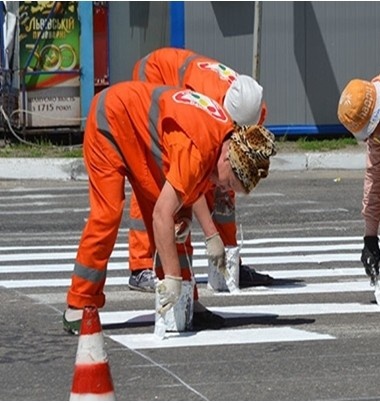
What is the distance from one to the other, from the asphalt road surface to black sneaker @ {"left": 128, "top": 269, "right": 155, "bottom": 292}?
0.10 metres

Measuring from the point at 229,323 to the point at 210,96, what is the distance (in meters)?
1.39

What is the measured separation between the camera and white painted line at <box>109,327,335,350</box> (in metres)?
7.71

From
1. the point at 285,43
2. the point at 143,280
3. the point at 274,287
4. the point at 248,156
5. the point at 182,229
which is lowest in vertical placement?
the point at 274,287

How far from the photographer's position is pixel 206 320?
8227 mm

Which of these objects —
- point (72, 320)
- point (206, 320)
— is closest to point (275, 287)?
point (206, 320)

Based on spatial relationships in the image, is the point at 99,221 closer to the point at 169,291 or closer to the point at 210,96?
the point at 169,291

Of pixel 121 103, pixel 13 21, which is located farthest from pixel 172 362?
pixel 13 21

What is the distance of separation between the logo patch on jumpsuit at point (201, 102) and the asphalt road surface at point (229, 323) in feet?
3.93

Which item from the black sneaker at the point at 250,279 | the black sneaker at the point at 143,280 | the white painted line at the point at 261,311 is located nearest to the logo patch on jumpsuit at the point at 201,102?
the white painted line at the point at 261,311

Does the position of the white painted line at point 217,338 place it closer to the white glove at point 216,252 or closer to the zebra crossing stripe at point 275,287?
the white glove at point 216,252

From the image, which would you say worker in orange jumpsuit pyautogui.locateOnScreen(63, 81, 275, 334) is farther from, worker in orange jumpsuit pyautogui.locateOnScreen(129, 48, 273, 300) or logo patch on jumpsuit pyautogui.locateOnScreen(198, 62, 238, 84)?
logo patch on jumpsuit pyautogui.locateOnScreen(198, 62, 238, 84)

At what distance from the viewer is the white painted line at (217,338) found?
771 cm

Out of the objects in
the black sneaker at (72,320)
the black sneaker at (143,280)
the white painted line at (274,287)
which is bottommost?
the white painted line at (274,287)

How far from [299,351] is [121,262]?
3.61 metres
